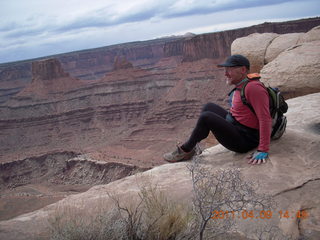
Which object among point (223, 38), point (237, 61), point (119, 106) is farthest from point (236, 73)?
point (119, 106)

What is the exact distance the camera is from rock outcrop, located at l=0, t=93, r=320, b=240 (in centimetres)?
241

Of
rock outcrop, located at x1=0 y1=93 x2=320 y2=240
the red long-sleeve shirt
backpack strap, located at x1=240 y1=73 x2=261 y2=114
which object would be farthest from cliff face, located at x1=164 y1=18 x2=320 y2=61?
the red long-sleeve shirt

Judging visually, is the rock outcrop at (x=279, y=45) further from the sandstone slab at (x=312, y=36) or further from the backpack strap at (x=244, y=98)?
the backpack strap at (x=244, y=98)

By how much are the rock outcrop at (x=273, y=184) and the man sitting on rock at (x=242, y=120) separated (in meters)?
0.18

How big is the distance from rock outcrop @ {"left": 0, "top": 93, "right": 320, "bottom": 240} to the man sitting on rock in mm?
181

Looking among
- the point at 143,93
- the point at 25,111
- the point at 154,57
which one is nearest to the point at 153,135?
the point at 143,93

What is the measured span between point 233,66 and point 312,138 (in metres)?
1.28

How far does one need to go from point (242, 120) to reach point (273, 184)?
0.99 meters

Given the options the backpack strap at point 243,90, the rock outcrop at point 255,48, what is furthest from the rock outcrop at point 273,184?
the rock outcrop at point 255,48

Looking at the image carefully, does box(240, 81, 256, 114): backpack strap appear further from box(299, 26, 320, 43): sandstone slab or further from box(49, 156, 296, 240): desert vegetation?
box(299, 26, 320, 43): sandstone slab

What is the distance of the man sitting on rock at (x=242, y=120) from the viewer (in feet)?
11.0

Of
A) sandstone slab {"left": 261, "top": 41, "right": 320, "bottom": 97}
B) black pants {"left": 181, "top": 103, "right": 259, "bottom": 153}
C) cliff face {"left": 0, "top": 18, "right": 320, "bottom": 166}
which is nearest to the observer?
black pants {"left": 181, "top": 103, "right": 259, "bottom": 153}

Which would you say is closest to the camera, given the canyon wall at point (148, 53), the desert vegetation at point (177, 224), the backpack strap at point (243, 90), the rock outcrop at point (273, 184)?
the desert vegetation at point (177, 224)

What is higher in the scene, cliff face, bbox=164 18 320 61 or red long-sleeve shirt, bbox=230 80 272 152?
cliff face, bbox=164 18 320 61
